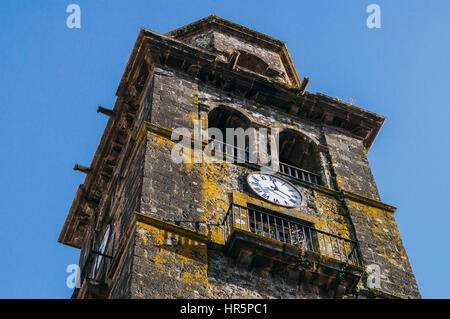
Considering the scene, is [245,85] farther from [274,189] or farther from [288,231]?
[288,231]

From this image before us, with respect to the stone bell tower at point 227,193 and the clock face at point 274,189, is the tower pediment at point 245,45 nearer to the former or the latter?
the stone bell tower at point 227,193

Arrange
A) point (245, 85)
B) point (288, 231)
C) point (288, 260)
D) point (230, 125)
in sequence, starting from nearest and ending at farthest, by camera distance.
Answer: point (288, 260)
point (288, 231)
point (230, 125)
point (245, 85)

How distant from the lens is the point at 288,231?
18.7m

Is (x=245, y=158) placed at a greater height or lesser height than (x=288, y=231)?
greater

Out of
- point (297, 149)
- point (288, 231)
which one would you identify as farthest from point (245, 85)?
point (288, 231)

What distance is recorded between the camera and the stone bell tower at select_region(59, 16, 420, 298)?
1675cm

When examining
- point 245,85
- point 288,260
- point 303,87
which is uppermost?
point 303,87

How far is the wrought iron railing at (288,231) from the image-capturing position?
18.0 m

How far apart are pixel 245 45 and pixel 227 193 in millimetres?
10387

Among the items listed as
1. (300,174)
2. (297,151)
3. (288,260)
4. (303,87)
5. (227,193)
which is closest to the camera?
(288,260)

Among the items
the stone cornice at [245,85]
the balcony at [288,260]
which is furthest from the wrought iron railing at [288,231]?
the stone cornice at [245,85]

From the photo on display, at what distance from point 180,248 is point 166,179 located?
2.40 m

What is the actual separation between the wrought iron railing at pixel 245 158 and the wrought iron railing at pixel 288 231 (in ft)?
6.74
